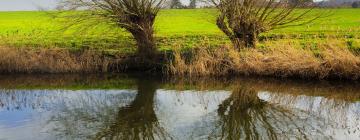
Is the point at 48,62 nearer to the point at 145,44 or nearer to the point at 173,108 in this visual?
the point at 145,44

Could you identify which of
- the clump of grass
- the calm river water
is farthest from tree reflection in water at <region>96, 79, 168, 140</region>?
the clump of grass

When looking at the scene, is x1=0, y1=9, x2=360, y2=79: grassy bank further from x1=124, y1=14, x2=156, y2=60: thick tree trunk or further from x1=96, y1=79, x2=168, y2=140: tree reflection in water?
x1=96, y1=79, x2=168, y2=140: tree reflection in water

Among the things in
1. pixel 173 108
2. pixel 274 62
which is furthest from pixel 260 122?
pixel 274 62

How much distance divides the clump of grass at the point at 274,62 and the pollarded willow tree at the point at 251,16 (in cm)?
164

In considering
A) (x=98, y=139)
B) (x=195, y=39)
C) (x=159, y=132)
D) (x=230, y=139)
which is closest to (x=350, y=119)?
(x=230, y=139)

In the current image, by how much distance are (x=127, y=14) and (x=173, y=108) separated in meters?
8.90

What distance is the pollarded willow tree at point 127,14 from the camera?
2458cm

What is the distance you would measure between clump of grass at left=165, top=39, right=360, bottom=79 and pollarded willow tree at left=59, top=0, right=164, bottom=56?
209cm

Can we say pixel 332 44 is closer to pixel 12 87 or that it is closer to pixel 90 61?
pixel 90 61

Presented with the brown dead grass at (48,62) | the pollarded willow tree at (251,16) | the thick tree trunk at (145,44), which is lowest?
Answer: the brown dead grass at (48,62)

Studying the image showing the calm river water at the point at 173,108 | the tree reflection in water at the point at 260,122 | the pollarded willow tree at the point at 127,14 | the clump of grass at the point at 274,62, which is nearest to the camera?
the tree reflection in water at the point at 260,122

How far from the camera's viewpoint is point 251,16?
80.4ft

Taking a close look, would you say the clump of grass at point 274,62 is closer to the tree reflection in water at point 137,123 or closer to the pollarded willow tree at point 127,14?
the pollarded willow tree at point 127,14

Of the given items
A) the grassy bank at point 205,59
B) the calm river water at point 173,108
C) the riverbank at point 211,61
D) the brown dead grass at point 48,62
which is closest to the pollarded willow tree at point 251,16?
the grassy bank at point 205,59
